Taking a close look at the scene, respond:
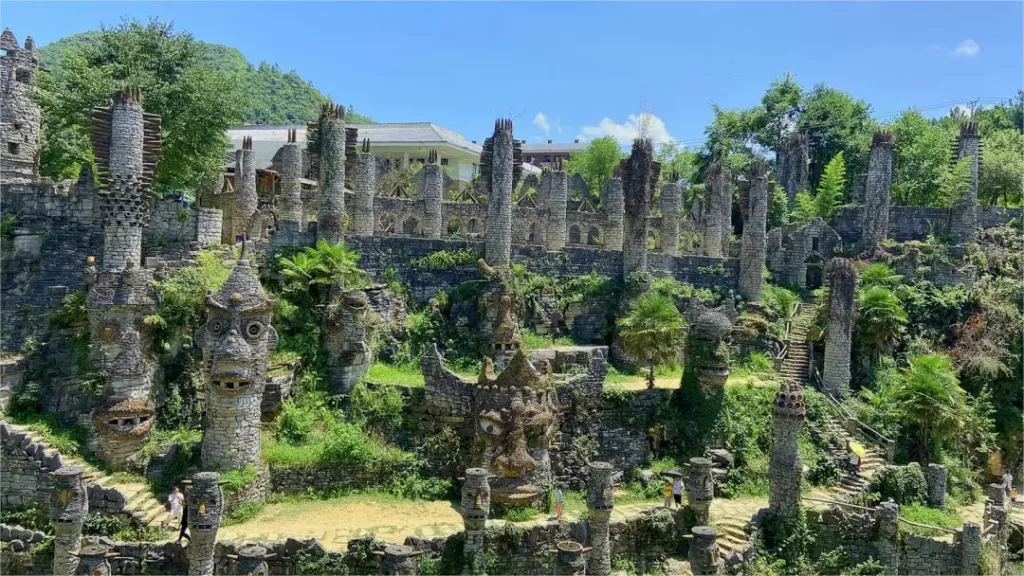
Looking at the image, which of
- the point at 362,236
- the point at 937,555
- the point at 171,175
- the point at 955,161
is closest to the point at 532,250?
the point at 362,236

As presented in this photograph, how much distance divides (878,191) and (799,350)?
37.6 feet

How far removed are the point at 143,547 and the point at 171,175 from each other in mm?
15567

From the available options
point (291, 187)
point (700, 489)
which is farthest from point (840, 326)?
point (291, 187)

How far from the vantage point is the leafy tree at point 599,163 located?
55.2m

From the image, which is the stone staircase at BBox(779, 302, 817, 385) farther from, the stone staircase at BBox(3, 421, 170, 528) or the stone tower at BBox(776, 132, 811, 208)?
the stone staircase at BBox(3, 421, 170, 528)

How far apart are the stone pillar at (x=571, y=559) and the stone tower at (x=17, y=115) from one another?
20.7 metres

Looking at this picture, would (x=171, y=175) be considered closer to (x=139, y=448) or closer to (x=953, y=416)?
(x=139, y=448)

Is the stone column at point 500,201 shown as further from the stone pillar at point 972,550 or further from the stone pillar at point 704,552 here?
the stone pillar at point 972,550

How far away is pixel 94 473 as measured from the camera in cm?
1677

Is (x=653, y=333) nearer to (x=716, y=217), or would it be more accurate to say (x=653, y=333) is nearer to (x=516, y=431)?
(x=516, y=431)

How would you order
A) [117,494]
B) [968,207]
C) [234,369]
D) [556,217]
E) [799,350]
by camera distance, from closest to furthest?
1. [117,494]
2. [234,369]
3. [799,350]
4. [556,217]
5. [968,207]

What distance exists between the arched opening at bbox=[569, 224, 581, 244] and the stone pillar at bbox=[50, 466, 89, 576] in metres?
31.2

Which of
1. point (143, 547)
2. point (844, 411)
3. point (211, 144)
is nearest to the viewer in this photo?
point (143, 547)

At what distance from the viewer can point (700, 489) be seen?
59.7 ft
